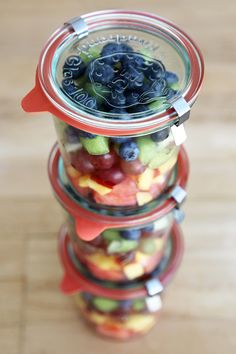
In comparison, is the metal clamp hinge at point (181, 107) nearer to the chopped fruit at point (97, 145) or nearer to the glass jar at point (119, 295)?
the chopped fruit at point (97, 145)

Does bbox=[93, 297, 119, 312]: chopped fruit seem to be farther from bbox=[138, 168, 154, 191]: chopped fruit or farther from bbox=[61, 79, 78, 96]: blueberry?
bbox=[61, 79, 78, 96]: blueberry

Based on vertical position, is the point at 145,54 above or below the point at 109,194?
above

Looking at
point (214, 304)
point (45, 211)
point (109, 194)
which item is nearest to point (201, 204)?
point (214, 304)

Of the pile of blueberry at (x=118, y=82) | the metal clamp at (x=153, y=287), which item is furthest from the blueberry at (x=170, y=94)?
the metal clamp at (x=153, y=287)

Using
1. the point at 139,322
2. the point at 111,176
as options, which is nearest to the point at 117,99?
the point at 111,176

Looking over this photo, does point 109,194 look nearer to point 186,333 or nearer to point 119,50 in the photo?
point 119,50

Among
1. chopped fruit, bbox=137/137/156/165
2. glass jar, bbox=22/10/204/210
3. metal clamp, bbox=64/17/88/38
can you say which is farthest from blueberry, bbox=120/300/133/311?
metal clamp, bbox=64/17/88/38
